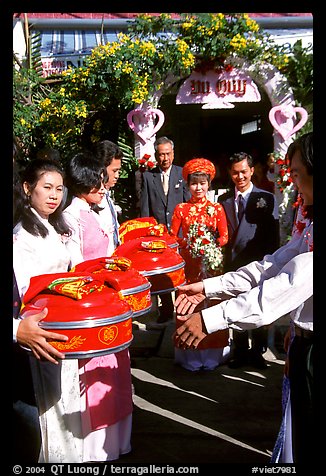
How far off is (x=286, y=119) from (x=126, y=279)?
3.96 m

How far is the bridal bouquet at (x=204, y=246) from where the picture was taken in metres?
4.33

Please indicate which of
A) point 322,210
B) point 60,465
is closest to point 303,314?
point 322,210

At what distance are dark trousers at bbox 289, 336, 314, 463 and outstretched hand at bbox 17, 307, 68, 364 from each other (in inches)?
36.6

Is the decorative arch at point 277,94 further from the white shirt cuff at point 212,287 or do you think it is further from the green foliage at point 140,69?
the white shirt cuff at point 212,287

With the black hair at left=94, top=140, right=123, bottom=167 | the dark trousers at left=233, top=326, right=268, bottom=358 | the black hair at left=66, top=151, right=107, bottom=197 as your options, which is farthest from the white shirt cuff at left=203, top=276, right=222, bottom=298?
the dark trousers at left=233, top=326, right=268, bottom=358

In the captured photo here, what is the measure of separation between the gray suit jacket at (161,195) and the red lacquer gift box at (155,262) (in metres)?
2.41

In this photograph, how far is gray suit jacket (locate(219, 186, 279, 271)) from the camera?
14.5 ft

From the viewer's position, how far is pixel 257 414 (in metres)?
3.64

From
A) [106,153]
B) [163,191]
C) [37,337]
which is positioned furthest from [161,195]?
[37,337]

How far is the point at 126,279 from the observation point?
2.53 metres

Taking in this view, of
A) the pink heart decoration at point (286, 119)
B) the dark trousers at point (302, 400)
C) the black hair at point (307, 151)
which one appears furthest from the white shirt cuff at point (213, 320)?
the pink heart decoration at point (286, 119)

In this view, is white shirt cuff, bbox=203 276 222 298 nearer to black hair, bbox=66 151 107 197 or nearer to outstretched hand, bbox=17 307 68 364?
outstretched hand, bbox=17 307 68 364

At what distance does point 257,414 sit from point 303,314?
5.46ft

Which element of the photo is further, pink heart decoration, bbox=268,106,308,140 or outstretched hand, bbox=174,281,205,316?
pink heart decoration, bbox=268,106,308,140
